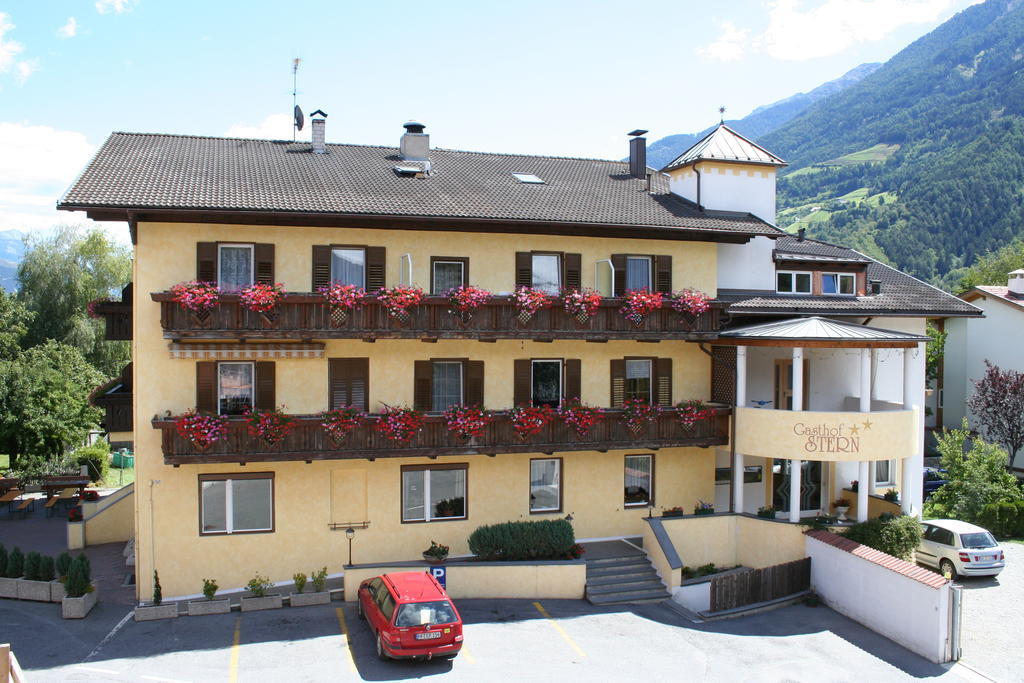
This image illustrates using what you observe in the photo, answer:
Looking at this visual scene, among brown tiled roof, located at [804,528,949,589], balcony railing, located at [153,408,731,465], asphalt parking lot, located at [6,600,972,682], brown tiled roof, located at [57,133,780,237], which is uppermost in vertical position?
brown tiled roof, located at [57,133,780,237]

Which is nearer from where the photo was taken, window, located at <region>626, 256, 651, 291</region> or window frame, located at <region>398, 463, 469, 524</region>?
window frame, located at <region>398, 463, 469, 524</region>

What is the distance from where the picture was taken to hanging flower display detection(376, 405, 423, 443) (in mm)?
21375

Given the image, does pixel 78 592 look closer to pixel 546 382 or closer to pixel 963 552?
pixel 546 382

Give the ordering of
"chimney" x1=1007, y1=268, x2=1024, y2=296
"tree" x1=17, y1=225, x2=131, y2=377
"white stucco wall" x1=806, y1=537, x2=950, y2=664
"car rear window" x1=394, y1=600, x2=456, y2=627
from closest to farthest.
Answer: "car rear window" x1=394, y1=600, x2=456, y2=627
"white stucco wall" x1=806, y1=537, x2=950, y2=664
"chimney" x1=1007, y1=268, x2=1024, y2=296
"tree" x1=17, y1=225, x2=131, y2=377

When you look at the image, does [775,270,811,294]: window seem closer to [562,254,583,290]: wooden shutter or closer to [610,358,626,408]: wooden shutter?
[610,358,626,408]: wooden shutter

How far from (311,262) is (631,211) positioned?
9.50 meters

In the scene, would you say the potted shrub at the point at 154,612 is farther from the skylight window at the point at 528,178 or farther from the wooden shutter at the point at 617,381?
the skylight window at the point at 528,178

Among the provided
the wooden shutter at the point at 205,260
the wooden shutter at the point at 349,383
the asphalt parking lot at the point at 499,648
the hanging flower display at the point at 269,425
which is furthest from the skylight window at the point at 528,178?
the asphalt parking lot at the point at 499,648

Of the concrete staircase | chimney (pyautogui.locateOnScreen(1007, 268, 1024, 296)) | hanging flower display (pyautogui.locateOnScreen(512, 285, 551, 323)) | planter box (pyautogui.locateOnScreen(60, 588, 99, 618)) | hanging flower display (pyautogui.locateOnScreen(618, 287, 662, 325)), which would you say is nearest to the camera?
planter box (pyautogui.locateOnScreen(60, 588, 99, 618))

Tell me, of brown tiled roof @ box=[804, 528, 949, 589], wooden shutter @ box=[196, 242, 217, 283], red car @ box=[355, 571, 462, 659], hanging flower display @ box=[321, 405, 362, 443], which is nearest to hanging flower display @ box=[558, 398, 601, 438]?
hanging flower display @ box=[321, 405, 362, 443]

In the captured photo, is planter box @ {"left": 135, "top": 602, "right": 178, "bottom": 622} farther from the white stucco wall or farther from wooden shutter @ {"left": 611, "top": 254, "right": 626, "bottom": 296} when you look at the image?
the white stucco wall

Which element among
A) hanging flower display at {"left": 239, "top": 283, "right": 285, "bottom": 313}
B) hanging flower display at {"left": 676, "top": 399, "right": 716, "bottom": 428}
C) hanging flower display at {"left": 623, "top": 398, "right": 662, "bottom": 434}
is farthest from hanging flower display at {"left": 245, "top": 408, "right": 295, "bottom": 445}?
hanging flower display at {"left": 676, "top": 399, "right": 716, "bottom": 428}

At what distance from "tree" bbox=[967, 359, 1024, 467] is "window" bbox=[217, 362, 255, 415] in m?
35.5

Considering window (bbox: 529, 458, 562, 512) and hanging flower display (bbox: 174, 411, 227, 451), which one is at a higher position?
hanging flower display (bbox: 174, 411, 227, 451)
